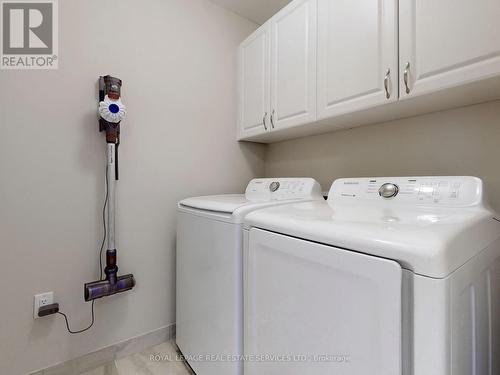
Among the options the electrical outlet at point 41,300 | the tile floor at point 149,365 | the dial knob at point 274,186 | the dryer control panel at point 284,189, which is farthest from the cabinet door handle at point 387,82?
the electrical outlet at point 41,300

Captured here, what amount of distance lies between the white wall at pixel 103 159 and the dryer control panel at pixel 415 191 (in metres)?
0.98

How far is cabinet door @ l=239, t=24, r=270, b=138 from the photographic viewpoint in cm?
173

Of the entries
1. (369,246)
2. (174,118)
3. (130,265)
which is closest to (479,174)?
(369,246)

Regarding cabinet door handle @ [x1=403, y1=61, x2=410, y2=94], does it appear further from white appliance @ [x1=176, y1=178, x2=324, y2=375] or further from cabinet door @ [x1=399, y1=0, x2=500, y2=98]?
white appliance @ [x1=176, y1=178, x2=324, y2=375]

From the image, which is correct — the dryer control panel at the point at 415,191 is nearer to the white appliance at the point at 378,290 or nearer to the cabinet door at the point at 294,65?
the white appliance at the point at 378,290

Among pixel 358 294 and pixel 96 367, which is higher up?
pixel 358 294

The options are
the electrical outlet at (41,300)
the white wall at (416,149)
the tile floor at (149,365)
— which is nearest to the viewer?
the white wall at (416,149)

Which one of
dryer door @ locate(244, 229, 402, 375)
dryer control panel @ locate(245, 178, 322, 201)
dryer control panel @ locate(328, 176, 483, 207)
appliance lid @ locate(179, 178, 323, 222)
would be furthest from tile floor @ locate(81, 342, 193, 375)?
dryer control panel @ locate(328, 176, 483, 207)

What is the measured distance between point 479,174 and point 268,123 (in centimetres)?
114

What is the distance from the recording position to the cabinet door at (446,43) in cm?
87

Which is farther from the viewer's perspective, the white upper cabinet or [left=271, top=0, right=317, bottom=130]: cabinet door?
[left=271, top=0, right=317, bottom=130]: cabinet door

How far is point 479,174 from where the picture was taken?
115 centimetres

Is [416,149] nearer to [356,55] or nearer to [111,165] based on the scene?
[356,55]

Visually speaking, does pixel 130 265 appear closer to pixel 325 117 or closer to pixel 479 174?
pixel 325 117
